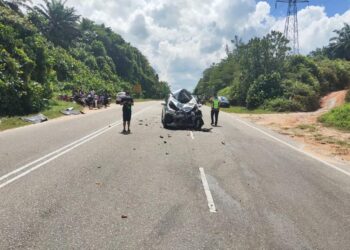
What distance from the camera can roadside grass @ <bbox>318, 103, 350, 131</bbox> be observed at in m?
24.5

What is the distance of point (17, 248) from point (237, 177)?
18.6 ft

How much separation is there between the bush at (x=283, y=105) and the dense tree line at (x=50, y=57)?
72.0ft

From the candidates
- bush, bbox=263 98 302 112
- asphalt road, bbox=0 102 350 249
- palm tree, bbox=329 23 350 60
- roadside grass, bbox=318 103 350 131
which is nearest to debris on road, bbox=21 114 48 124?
asphalt road, bbox=0 102 350 249

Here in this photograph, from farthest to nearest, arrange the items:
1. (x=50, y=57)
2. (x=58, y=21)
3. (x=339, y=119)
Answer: (x=58, y=21) < (x=50, y=57) < (x=339, y=119)

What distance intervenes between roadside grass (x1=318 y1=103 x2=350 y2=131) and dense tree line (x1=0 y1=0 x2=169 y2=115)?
18.6 m

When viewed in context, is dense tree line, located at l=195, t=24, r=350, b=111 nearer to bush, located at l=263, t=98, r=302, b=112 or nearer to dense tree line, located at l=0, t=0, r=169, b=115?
bush, located at l=263, t=98, r=302, b=112

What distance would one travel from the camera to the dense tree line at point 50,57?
25.1m

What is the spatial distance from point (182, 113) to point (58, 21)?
48863mm

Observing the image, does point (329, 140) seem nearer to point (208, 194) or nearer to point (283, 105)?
point (208, 194)

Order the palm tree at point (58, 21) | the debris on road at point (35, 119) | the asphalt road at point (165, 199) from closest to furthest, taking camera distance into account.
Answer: the asphalt road at point (165, 199) → the debris on road at point (35, 119) → the palm tree at point (58, 21)

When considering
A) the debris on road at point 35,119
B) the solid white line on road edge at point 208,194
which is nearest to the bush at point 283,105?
the debris on road at point 35,119

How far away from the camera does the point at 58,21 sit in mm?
63344

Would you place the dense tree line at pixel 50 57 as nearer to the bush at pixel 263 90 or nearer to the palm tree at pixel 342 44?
the bush at pixel 263 90

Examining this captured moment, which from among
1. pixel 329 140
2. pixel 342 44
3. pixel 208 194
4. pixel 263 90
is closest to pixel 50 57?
pixel 263 90
